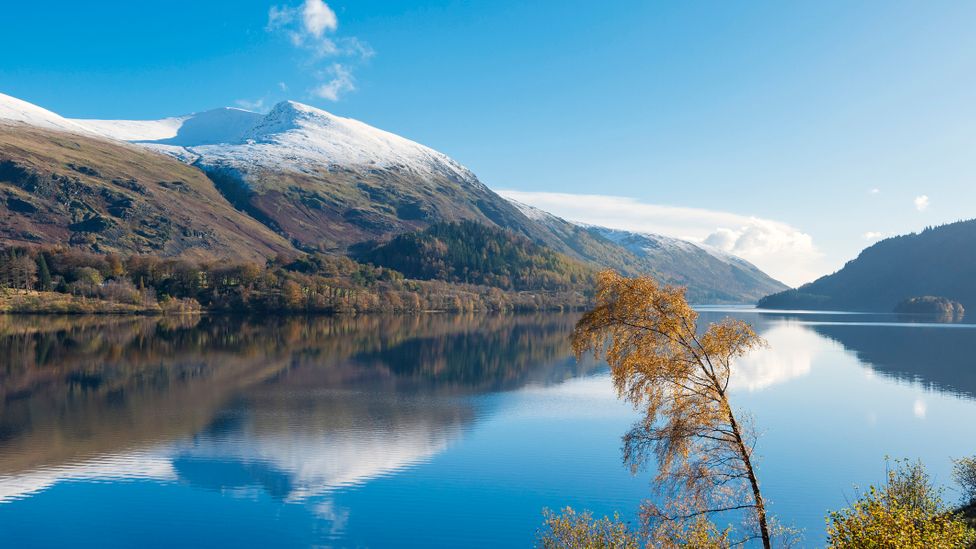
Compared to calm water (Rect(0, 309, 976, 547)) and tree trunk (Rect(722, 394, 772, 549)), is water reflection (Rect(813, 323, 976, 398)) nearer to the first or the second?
calm water (Rect(0, 309, 976, 547))

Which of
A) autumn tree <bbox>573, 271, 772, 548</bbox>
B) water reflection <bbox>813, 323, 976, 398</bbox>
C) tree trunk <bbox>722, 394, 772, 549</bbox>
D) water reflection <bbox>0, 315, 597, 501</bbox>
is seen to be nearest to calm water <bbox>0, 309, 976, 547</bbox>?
water reflection <bbox>0, 315, 597, 501</bbox>

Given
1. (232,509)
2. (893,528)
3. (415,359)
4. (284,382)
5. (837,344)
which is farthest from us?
(837,344)

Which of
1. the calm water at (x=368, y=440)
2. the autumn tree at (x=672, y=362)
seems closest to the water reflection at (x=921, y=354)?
the calm water at (x=368, y=440)

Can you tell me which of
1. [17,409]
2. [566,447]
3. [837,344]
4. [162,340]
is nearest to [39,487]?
[17,409]

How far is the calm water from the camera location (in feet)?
120

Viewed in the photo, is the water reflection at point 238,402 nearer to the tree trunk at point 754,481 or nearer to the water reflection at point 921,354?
the tree trunk at point 754,481

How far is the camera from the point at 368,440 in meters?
54.4

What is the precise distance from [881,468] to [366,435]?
134ft

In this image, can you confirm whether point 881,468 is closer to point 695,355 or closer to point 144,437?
point 695,355

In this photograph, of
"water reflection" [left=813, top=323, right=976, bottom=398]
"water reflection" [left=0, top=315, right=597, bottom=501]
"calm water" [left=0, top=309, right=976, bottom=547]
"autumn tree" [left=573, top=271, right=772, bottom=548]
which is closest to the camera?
"autumn tree" [left=573, top=271, right=772, bottom=548]

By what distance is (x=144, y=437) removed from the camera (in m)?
54.2

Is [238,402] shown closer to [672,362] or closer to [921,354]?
[672,362]

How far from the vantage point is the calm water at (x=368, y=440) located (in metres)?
36.5

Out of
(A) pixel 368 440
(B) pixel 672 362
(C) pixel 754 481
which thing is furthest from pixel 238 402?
(C) pixel 754 481
